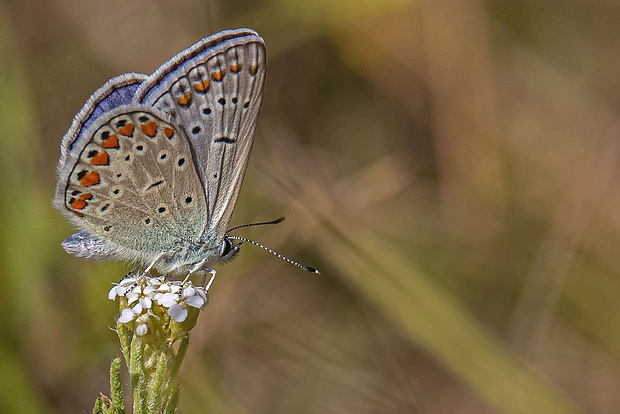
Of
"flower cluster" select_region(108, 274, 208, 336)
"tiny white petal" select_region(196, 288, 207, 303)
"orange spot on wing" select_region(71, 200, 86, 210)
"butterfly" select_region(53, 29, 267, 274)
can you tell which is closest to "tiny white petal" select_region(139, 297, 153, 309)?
"flower cluster" select_region(108, 274, 208, 336)

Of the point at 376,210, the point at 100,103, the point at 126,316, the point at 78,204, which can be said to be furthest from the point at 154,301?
the point at 376,210

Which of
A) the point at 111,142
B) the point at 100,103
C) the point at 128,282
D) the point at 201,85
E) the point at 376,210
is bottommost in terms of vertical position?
the point at 376,210

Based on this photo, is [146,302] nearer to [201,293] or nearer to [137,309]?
[137,309]

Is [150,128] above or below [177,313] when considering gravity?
above

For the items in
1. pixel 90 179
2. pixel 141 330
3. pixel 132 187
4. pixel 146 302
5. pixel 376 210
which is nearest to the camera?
pixel 141 330

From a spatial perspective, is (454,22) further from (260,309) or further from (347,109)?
(260,309)
